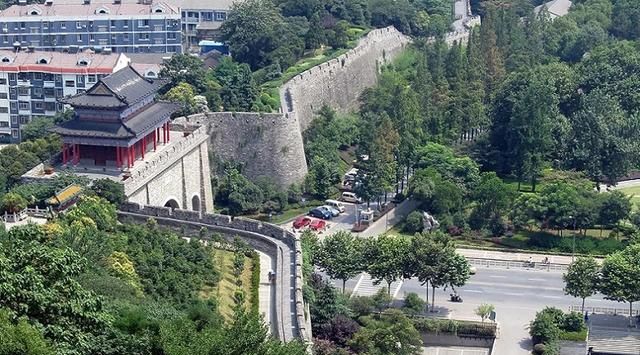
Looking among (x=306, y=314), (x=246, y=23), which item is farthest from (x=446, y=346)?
(x=246, y=23)

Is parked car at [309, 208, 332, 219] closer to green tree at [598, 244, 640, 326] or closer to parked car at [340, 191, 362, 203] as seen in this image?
parked car at [340, 191, 362, 203]

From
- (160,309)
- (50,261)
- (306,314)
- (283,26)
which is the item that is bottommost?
(306,314)

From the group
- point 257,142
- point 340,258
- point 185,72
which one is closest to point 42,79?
point 185,72

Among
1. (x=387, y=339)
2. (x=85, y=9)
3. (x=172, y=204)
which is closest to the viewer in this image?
(x=387, y=339)

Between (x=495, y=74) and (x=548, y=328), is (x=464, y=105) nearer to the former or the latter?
(x=495, y=74)

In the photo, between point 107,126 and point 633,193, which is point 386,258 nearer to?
point 107,126

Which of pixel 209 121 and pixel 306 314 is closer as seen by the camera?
pixel 306 314

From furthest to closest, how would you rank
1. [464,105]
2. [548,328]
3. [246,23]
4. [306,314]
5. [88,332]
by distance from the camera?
[246,23] < [464,105] < [548,328] < [306,314] < [88,332]
